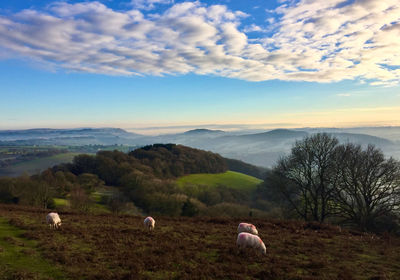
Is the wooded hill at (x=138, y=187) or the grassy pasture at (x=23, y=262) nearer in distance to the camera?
the grassy pasture at (x=23, y=262)

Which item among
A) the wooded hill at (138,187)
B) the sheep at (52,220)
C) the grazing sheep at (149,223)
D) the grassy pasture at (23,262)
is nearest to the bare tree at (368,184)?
the wooded hill at (138,187)

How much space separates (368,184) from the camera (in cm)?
2822

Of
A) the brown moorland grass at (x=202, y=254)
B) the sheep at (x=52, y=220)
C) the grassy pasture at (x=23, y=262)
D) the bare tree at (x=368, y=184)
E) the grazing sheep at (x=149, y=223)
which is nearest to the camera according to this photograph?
the grassy pasture at (x=23, y=262)

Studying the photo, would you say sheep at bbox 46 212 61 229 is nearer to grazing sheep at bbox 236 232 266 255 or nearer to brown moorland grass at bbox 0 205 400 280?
brown moorland grass at bbox 0 205 400 280

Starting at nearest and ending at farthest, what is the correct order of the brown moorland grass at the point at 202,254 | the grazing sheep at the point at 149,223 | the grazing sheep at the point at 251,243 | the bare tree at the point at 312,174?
the brown moorland grass at the point at 202,254
the grazing sheep at the point at 251,243
the grazing sheep at the point at 149,223
the bare tree at the point at 312,174

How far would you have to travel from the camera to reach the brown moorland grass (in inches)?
383

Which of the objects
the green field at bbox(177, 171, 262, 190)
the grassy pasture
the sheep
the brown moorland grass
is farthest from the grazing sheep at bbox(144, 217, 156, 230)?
the green field at bbox(177, 171, 262, 190)

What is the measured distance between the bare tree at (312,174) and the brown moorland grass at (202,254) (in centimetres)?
1186

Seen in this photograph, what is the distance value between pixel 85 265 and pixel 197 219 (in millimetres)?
13819

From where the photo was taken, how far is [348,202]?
30.5 meters

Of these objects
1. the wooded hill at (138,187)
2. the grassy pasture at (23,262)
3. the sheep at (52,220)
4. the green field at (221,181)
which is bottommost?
the green field at (221,181)

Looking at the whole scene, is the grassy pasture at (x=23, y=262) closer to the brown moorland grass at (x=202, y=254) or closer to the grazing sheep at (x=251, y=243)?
the brown moorland grass at (x=202, y=254)

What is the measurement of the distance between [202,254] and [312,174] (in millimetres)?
23930

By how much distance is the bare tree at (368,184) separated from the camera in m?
27.2
